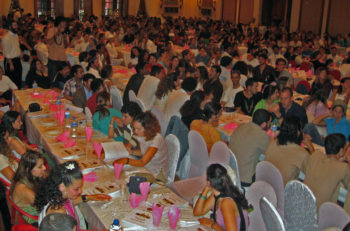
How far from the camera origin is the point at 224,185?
3.19 m

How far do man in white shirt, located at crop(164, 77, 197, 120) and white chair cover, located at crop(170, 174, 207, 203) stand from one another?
1.70m

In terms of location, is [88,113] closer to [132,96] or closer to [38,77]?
[132,96]

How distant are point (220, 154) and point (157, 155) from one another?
689 millimetres

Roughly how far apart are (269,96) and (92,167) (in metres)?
3.09

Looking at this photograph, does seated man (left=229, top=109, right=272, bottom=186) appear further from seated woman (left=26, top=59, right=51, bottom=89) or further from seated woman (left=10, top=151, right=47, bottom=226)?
seated woman (left=26, top=59, right=51, bottom=89)

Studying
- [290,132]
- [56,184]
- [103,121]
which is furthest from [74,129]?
[290,132]

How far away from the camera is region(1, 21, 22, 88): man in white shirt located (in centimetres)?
959

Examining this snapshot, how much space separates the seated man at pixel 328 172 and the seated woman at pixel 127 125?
76.7 inches

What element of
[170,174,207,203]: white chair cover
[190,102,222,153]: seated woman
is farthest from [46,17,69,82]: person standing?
[170,174,207,203]: white chair cover

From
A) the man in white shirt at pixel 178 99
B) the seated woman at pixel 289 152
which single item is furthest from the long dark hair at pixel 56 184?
the man in white shirt at pixel 178 99

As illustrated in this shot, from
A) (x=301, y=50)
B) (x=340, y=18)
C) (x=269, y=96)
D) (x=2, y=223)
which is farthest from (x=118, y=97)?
(x=340, y=18)

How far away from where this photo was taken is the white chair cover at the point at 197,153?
15.0 feet

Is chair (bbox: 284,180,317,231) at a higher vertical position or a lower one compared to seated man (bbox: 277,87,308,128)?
lower

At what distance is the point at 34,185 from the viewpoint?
138 inches
